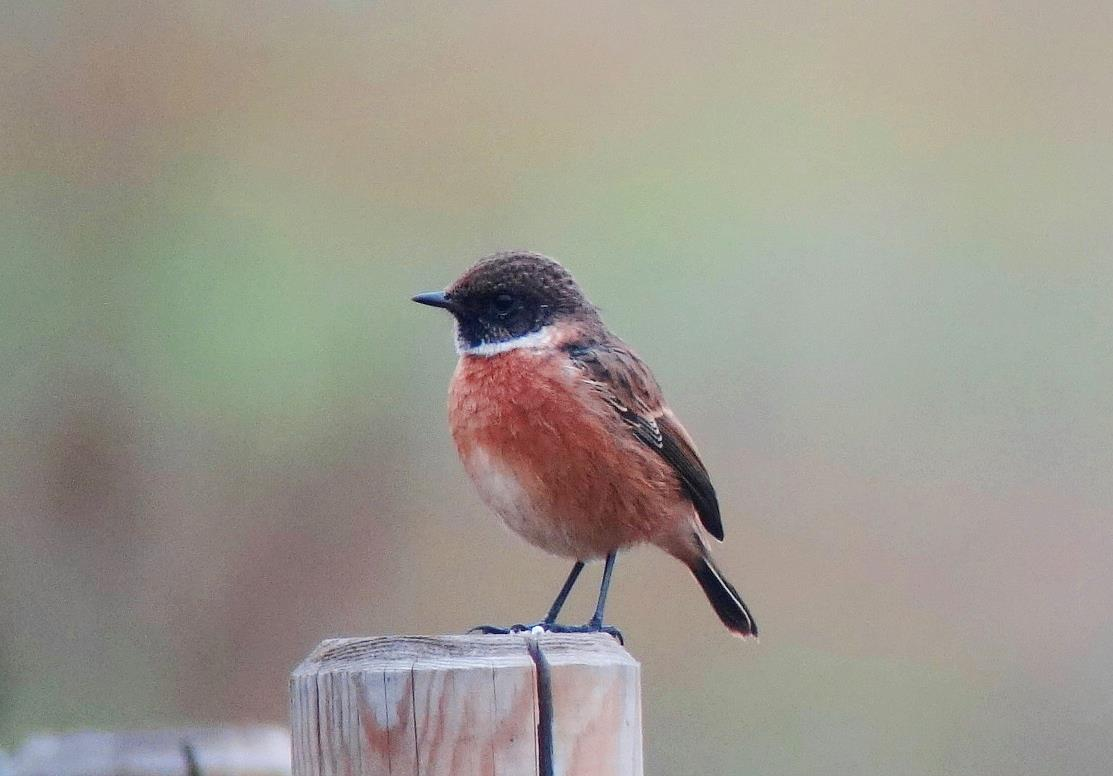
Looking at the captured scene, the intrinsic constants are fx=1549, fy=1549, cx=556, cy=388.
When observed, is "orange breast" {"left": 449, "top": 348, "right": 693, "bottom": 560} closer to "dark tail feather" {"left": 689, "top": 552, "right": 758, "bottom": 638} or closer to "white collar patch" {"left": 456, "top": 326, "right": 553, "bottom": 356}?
"white collar patch" {"left": 456, "top": 326, "right": 553, "bottom": 356}

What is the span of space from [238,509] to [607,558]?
267cm

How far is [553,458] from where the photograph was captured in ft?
15.4

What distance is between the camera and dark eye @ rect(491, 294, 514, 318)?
5105 millimetres

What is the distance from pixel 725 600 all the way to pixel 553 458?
1114mm

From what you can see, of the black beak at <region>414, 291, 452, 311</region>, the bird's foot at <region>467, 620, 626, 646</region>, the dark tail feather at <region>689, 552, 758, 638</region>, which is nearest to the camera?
the bird's foot at <region>467, 620, 626, 646</region>

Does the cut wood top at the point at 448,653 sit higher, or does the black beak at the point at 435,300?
the black beak at the point at 435,300

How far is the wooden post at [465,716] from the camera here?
2.38m

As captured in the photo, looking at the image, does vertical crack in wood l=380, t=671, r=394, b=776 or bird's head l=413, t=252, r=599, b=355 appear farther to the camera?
bird's head l=413, t=252, r=599, b=355

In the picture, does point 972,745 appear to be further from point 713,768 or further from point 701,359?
point 701,359

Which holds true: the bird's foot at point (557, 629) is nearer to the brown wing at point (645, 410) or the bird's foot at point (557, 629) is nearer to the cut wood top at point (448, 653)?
the brown wing at point (645, 410)

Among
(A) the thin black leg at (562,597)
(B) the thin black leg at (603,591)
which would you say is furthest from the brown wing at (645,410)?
(A) the thin black leg at (562,597)

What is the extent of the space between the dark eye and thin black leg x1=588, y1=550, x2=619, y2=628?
2.82ft

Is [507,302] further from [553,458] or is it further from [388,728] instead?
[388,728]

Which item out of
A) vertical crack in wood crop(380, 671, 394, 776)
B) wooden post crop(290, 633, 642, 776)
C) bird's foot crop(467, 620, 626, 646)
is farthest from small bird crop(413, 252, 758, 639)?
vertical crack in wood crop(380, 671, 394, 776)
